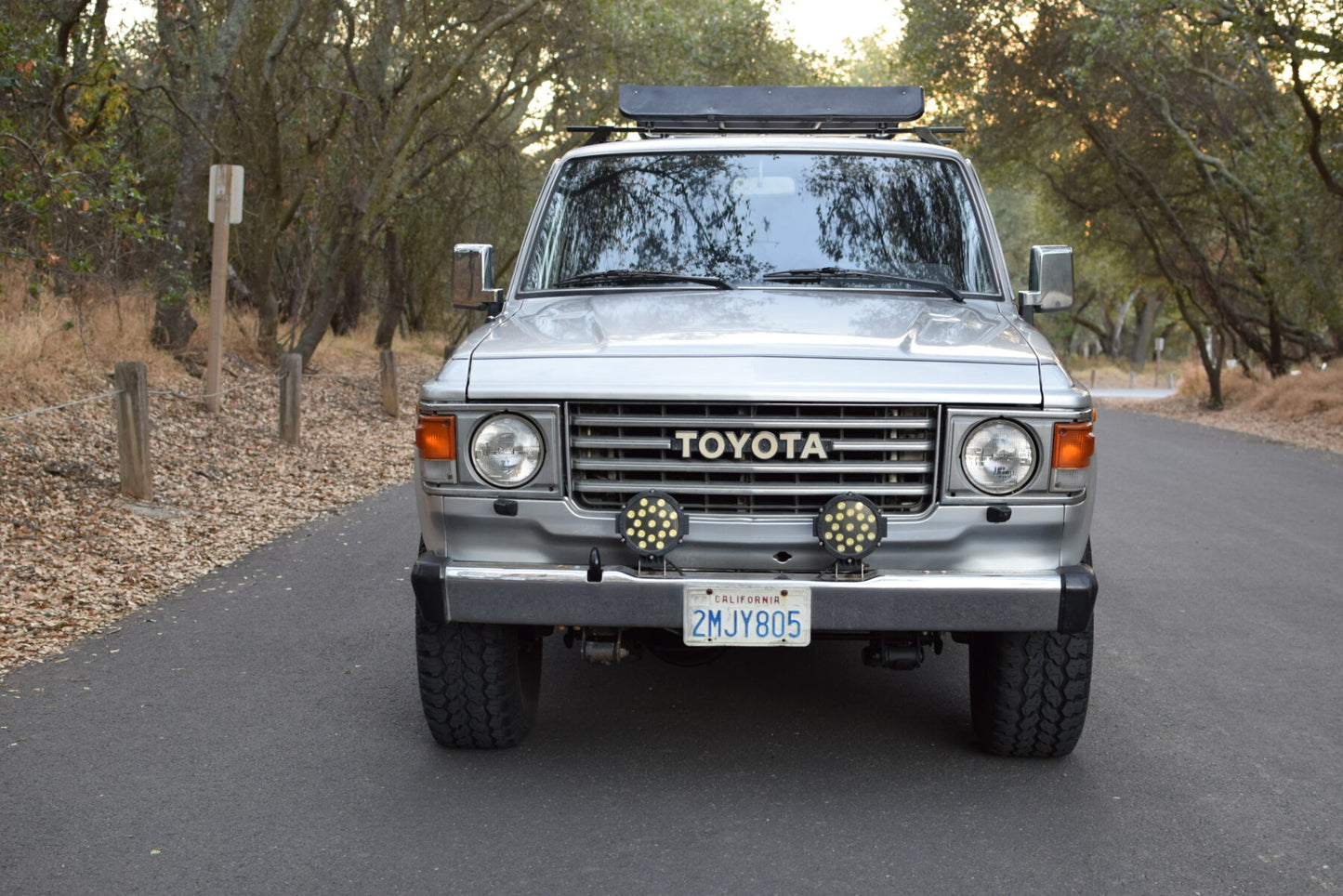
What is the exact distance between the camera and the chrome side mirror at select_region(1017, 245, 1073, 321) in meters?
5.25

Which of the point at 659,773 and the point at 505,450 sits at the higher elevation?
the point at 505,450

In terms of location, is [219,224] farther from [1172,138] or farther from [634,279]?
[1172,138]

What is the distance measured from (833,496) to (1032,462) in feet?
1.92

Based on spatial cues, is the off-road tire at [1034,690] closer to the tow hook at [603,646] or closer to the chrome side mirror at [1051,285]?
the tow hook at [603,646]

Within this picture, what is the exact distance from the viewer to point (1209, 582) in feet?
24.5

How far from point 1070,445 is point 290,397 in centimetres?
1009

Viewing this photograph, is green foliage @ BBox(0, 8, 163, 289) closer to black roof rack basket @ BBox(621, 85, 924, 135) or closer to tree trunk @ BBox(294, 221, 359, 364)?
tree trunk @ BBox(294, 221, 359, 364)

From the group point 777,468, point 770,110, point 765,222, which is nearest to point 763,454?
point 777,468

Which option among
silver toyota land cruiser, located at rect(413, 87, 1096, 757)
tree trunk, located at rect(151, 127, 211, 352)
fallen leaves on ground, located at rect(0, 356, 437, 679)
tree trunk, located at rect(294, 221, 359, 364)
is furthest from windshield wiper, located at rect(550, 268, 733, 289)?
tree trunk, located at rect(294, 221, 359, 364)

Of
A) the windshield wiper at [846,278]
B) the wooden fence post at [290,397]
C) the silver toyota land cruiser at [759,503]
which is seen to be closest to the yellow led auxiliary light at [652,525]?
the silver toyota land cruiser at [759,503]

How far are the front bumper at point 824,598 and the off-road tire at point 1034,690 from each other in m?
0.28

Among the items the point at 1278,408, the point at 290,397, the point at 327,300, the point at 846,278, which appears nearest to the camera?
the point at 846,278

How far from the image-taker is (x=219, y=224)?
12320 millimetres

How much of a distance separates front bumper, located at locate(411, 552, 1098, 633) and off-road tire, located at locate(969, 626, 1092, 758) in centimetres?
28
